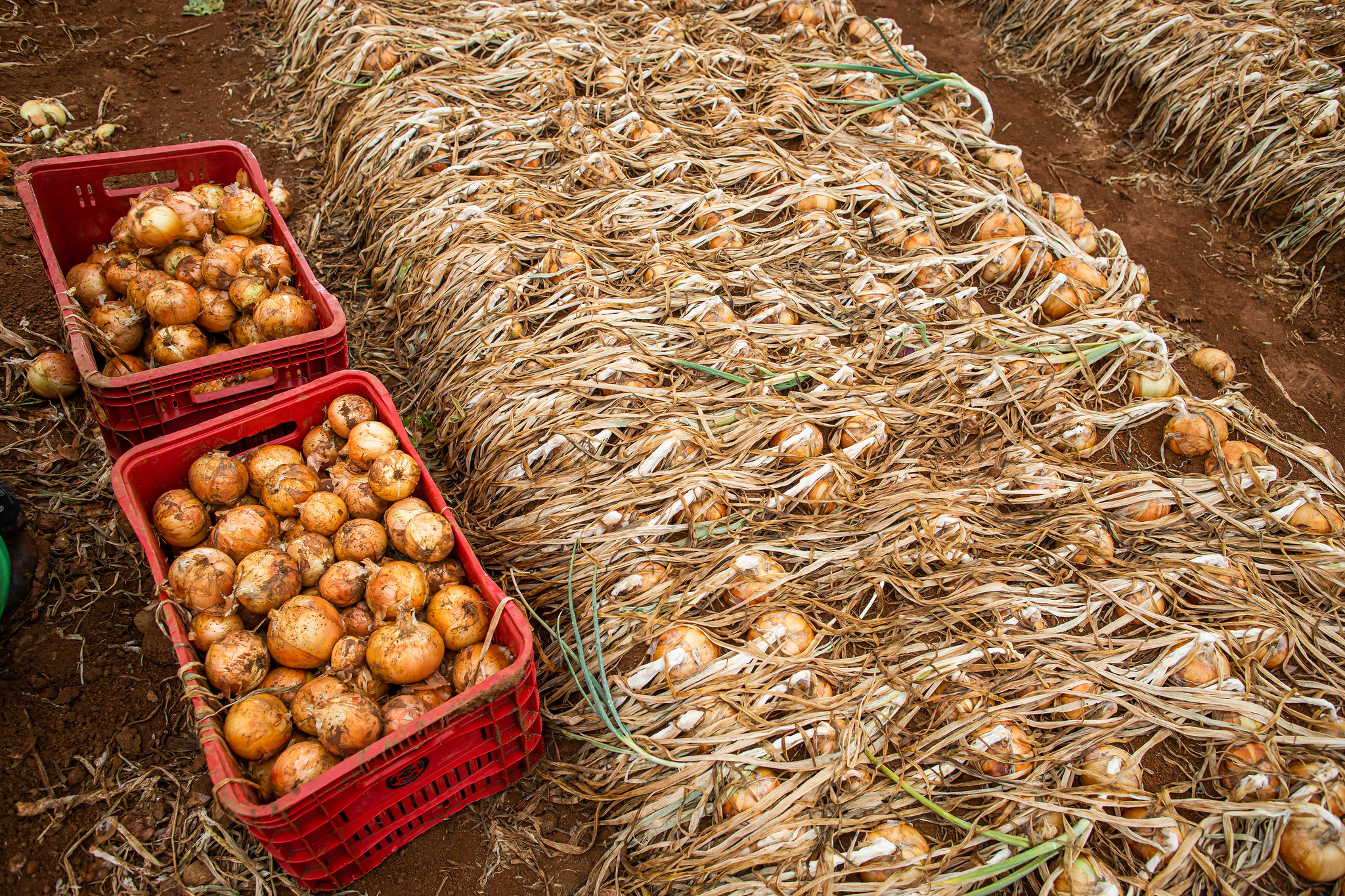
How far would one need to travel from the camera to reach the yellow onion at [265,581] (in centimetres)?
183

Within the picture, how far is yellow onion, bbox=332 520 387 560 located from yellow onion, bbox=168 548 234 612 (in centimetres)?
27

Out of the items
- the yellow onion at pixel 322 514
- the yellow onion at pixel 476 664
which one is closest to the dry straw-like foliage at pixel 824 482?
the yellow onion at pixel 476 664

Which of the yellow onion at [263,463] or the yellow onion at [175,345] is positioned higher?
the yellow onion at [175,345]

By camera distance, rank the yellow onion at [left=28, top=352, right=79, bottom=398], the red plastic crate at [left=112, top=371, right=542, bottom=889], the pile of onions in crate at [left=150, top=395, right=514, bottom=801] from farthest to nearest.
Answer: the yellow onion at [left=28, top=352, right=79, bottom=398] < the pile of onions in crate at [left=150, top=395, right=514, bottom=801] < the red plastic crate at [left=112, top=371, right=542, bottom=889]

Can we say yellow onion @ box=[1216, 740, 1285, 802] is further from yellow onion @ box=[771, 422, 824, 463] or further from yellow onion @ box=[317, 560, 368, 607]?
yellow onion @ box=[317, 560, 368, 607]

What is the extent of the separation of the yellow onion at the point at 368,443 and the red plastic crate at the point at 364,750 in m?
0.05

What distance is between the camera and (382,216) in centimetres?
325

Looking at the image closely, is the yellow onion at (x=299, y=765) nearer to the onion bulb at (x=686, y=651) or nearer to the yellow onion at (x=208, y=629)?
the yellow onion at (x=208, y=629)

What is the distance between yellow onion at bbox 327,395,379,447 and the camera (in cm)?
218

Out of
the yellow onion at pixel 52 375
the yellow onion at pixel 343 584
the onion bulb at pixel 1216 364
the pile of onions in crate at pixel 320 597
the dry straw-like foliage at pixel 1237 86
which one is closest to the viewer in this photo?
the pile of onions in crate at pixel 320 597

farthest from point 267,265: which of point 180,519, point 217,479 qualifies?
point 180,519

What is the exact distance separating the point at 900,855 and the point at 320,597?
1610 mm

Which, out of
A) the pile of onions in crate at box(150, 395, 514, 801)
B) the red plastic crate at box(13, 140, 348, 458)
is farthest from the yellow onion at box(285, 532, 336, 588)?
the red plastic crate at box(13, 140, 348, 458)

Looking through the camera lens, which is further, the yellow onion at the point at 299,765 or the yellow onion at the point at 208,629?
the yellow onion at the point at 208,629
